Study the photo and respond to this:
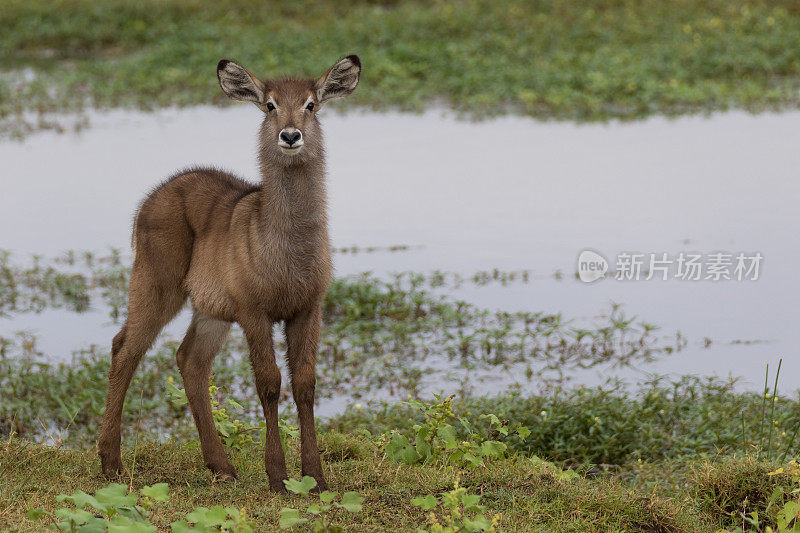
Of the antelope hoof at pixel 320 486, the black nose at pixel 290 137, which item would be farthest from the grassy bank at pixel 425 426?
the black nose at pixel 290 137

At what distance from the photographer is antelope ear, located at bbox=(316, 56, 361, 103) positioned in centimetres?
527

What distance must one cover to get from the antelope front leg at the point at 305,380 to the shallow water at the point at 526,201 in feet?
7.00

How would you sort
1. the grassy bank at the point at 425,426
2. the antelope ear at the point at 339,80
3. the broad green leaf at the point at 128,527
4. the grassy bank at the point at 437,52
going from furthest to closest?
the grassy bank at the point at 437,52
the antelope ear at the point at 339,80
the grassy bank at the point at 425,426
the broad green leaf at the point at 128,527

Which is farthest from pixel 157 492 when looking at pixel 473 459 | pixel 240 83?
pixel 240 83

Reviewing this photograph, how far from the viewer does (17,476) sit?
17.6ft

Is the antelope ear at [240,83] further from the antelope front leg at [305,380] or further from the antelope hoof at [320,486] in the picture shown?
the antelope hoof at [320,486]

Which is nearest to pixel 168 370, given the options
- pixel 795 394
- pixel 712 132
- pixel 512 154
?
pixel 795 394

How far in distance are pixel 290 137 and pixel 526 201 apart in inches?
274

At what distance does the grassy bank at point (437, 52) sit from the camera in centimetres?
1603

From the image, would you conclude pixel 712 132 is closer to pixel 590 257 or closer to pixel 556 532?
pixel 590 257

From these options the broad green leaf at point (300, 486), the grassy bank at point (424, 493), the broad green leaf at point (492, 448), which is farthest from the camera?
the broad green leaf at point (492, 448)

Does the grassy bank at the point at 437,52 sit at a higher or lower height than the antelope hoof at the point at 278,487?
higher

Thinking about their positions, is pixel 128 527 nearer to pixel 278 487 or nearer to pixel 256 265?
pixel 278 487

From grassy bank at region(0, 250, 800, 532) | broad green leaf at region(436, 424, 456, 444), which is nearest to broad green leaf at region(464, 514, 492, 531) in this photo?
grassy bank at region(0, 250, 800, 532)
